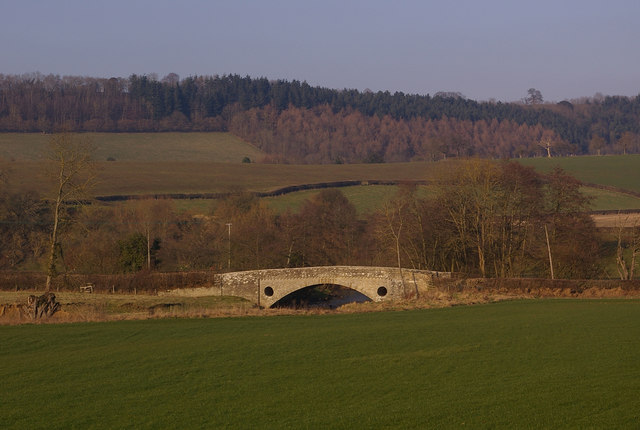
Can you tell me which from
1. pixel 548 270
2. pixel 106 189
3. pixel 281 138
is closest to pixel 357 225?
pixel 548 270

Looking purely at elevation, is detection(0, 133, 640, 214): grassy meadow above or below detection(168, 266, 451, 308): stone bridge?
above

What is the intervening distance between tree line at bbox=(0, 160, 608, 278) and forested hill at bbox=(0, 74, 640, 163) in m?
51.5

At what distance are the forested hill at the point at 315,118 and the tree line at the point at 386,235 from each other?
51454mm

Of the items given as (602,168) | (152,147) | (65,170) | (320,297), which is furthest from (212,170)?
(65,170)

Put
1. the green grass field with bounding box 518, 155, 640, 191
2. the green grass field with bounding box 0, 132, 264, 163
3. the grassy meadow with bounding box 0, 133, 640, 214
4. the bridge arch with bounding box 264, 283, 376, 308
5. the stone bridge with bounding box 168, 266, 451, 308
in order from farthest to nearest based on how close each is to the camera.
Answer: the green grass field with bounding box 0, 132, 264, 163, the green grass field with bounding box 518, 155, 640, 191, the grassy meadow with bounding box 0, 133, 640, 214, the bridge arch with bounding box 264, 283, 376, 308, the stone bridge with bounding box 168, 266, 451, 308

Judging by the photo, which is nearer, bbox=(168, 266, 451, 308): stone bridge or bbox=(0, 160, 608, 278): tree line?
bbox=(168, 266, 451, 308): stone bridge

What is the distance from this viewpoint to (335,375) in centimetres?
1491

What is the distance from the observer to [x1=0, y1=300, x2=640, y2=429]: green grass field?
11391 mm

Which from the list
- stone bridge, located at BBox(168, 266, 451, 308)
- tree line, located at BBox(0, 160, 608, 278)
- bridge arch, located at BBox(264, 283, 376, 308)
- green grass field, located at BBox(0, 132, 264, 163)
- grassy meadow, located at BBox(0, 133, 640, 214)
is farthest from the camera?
green grass field, located at BBox(0, 132, 264, 163)

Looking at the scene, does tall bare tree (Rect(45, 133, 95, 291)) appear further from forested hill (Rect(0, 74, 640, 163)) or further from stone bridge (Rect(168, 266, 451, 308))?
forested hill (Rect(0, 74, 640, 163))

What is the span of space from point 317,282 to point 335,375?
27.8 meters

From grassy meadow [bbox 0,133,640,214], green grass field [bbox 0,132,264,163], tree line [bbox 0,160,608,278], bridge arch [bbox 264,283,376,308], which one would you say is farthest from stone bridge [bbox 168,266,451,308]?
green grass field [bbox 0,132,264,163]

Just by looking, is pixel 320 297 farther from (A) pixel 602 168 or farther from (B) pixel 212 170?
(A) pixel 602 168

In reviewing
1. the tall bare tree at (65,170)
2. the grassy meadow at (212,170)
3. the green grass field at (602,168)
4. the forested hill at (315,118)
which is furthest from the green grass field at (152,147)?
the tall bare tree at (65,170)
